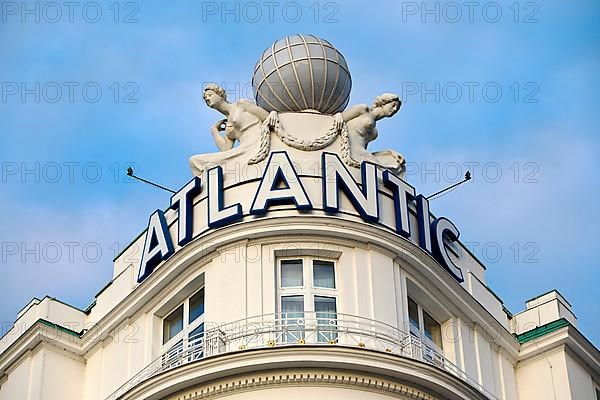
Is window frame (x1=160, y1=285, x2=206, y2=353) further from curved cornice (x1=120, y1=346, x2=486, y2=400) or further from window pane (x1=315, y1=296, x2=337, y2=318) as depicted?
window pane (x1=315, y1=296, x2=337, y2=318)

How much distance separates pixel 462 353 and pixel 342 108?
828 centimetres

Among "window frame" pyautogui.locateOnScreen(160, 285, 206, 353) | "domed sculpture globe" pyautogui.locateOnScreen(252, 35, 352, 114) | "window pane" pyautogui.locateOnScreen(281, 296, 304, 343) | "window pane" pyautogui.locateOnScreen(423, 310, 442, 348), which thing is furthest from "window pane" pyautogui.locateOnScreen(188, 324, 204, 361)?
"domed sculpture globe" pyautogui.locateOnScreen(252, 35, 352, 114)

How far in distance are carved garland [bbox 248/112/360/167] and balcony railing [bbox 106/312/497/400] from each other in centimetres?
498

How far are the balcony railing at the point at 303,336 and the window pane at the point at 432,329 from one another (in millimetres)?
2372

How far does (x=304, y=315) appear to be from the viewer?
134 ft

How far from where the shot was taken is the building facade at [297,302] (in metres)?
39.1

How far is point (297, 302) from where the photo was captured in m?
41.2

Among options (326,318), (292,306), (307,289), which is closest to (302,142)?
(307,289)

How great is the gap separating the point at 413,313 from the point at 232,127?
747 cm

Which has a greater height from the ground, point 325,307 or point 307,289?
point 307,289

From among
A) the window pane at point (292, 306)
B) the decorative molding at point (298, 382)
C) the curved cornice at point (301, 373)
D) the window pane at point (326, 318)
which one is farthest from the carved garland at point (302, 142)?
the decorative molding at point (298, 382)

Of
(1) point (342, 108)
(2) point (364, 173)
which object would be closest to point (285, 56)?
(1) point (342, 108)

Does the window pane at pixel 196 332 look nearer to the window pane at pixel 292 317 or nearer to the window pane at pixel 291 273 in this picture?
the window pane at pixel 292 317

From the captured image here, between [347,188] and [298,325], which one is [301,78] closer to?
[347,188]
